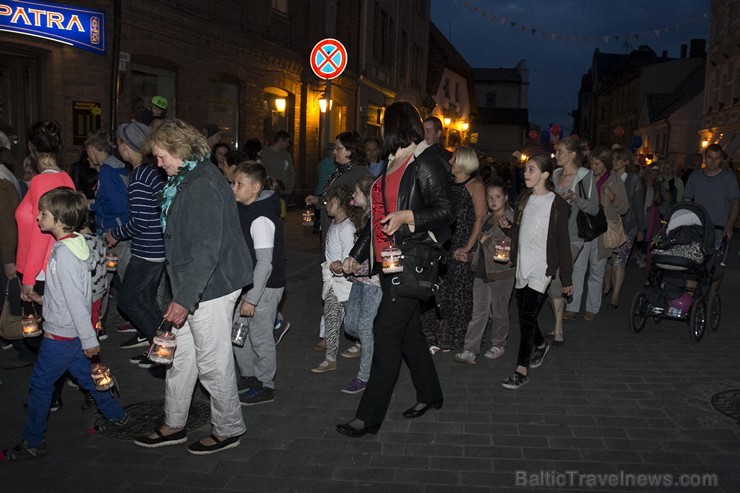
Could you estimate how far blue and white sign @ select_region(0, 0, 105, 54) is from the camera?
10.7 meters

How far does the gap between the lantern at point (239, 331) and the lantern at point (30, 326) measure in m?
1.47

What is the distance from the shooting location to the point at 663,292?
26.1 feet

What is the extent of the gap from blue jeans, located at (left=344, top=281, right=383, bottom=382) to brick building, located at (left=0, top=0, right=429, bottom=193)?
377 centimetres

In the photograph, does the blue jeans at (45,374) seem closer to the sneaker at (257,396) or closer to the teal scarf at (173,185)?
the teal scarf at (173,185)

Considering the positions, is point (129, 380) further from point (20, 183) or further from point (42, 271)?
point (20, 183)

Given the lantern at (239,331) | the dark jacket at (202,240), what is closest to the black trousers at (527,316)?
the lantern at (239,331)

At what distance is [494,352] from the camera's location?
675 cm

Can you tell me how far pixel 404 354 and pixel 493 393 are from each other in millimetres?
1107

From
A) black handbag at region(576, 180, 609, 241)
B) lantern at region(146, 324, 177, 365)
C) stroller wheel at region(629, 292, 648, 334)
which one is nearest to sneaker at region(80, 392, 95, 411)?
lantern at region(146, 324, 177, 365)

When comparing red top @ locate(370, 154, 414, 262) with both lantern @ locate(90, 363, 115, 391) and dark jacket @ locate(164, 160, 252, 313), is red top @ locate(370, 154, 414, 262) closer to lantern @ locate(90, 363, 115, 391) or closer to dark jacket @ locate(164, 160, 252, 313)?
dark jacket @ locate(164, 160, 252, 313)

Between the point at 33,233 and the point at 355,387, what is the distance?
2874mm

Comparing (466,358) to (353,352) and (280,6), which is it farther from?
(280,6)

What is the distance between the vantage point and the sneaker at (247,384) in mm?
5535

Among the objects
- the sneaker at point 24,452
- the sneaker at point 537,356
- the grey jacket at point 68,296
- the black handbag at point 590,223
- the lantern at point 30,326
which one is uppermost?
the black handbag at point 590,223
